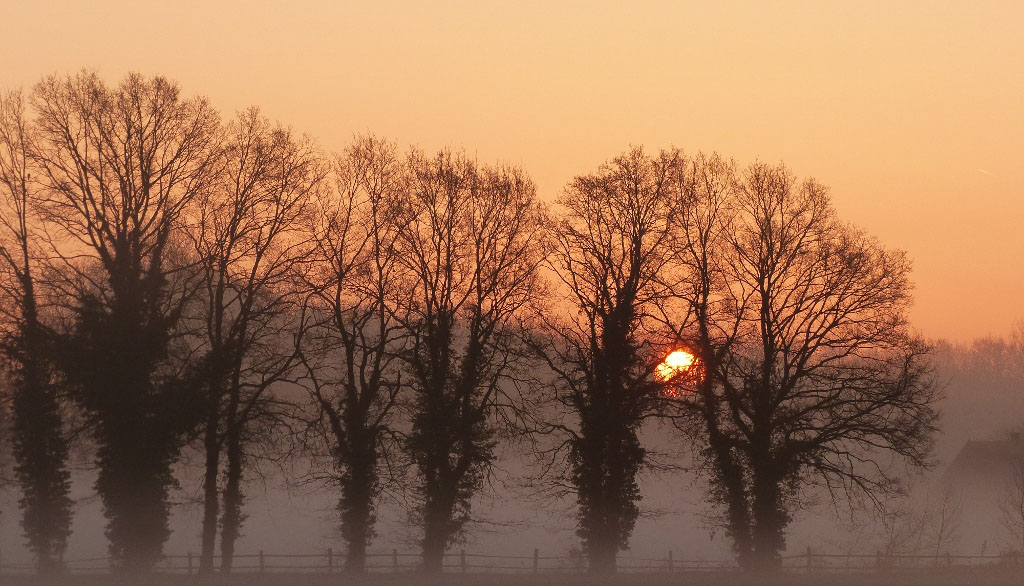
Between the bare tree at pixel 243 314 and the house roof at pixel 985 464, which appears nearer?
the bare tree at pixel 243 314

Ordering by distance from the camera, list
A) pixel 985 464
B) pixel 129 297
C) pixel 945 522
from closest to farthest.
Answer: pixel 129 297
pixel 945 522
pixel 985 464

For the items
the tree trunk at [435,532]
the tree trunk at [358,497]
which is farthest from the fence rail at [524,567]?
the tree trunk at [358,497]

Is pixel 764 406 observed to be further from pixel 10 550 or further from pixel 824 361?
pixel 10 550

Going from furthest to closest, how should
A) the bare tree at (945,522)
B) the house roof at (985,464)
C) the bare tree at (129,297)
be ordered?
1. the house roof at (985,464)
2. the bare tree at (945,522)
3. the bare tree at (129,297)

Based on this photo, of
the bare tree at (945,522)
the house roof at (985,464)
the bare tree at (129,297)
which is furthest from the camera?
the house roof at (985,464)

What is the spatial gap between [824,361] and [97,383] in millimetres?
23532

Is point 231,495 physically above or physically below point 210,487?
below

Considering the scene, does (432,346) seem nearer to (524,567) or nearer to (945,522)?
→ (524,567)

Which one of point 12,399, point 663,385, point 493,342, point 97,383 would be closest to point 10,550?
point 12,399

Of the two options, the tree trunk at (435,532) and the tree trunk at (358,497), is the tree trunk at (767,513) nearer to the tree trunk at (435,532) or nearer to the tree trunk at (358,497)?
the tree trunk at (435,532)

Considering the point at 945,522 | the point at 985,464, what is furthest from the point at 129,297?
the point at 985,464

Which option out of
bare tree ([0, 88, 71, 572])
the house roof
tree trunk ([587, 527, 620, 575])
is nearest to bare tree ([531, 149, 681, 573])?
tree trunk ([587, 527, 620, 575])

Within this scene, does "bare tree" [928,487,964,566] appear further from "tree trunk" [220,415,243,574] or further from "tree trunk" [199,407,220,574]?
Result: "tree trunk" [199,407,220,574]

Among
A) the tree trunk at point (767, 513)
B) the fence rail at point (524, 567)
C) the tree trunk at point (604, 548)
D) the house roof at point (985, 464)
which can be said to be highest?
the house roof at point (985, 464)
